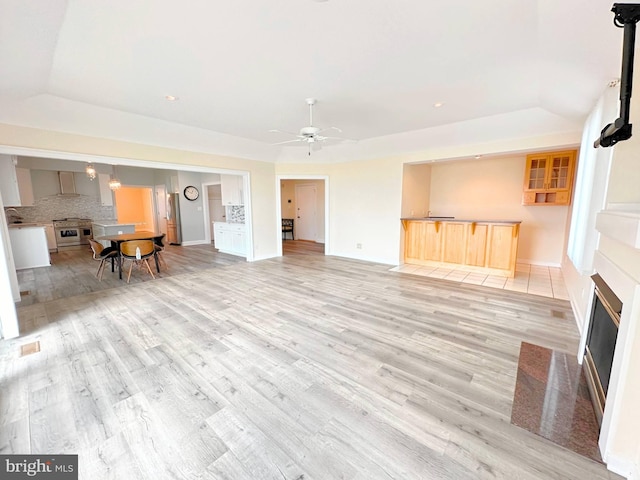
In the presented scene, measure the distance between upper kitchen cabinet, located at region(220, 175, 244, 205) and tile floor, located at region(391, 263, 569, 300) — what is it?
14.4ft

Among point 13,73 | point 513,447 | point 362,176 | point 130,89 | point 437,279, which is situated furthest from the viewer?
point 362,176

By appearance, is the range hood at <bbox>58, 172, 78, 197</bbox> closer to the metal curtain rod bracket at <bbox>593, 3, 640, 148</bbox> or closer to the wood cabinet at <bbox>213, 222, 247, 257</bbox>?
the wood cabinet at <bbox>213, 222, 247, 257</bbox>

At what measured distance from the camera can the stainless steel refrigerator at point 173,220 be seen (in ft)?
28.3

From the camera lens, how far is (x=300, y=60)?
8.09 feet

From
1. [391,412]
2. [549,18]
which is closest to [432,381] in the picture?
[391,412]

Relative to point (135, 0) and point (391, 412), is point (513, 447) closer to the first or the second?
point (391, 412)

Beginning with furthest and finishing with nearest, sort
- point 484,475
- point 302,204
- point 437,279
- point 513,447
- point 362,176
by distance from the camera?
1. point 302,204
2. point 362,176
3. point 437,279
4. point 513,447
5. point 484,475

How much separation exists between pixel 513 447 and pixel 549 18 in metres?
2.81

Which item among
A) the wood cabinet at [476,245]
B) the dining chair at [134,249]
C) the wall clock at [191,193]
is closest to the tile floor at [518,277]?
the wood cabinet at [476,245]

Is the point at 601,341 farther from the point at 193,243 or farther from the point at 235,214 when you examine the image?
the point at 193,243

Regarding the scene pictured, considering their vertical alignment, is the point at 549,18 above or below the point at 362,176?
above

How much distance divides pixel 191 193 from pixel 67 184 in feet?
12.0

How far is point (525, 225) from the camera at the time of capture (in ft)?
19.3

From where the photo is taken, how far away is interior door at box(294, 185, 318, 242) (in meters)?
9.54
